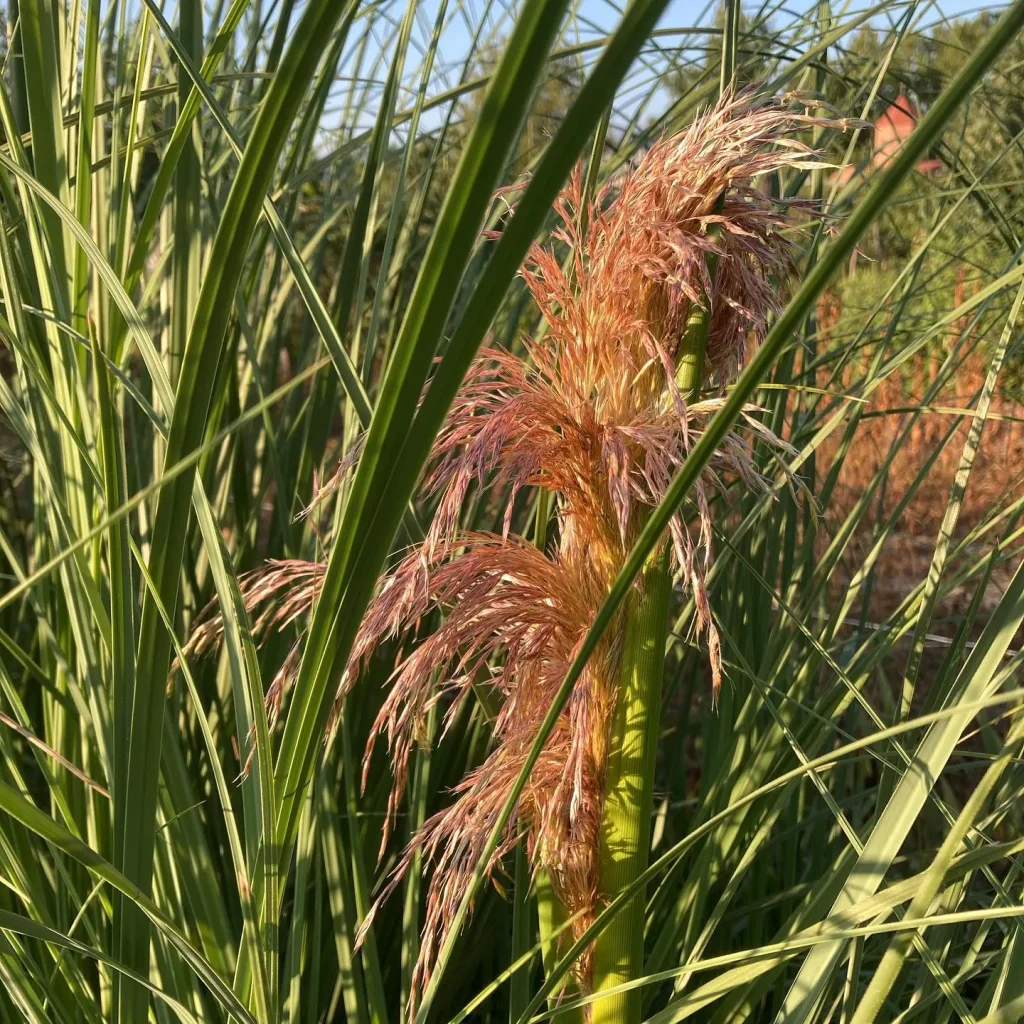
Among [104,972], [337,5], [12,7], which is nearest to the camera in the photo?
[337,5]

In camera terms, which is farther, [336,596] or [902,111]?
[902,111]

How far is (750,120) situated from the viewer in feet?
1.43

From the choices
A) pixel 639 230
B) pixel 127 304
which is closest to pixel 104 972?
pixel 127 304

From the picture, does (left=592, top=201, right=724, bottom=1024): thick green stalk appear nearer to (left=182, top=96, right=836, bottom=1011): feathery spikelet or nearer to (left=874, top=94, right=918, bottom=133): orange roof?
(left=182, top=96, right=836, bottom=1011): feathery spikelet

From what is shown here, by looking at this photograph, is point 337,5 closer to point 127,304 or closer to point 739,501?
point 127,304

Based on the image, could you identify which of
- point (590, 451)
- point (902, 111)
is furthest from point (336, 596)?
point (902, 111)

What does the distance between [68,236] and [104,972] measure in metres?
0.49

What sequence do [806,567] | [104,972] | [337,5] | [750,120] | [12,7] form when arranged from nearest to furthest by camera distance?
[337,5] → [750,120] → [104,972] → [12,7] → [806,567]

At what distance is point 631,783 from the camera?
19.6 inches

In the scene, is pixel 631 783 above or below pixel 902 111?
below

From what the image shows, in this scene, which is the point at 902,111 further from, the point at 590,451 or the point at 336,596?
the point at 336,596

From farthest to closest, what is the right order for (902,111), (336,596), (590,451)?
(902,111)
(590,451)
(336,596)

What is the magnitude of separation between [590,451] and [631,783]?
17 centimetres

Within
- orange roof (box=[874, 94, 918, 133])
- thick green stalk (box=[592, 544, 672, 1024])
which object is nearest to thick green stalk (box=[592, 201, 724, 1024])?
thick green stalk (box=[592, 544, 672, 1024])
